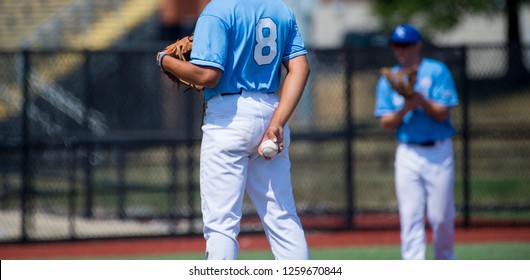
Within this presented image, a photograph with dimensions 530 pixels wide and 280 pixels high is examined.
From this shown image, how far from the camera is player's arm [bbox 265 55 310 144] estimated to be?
17.1ft

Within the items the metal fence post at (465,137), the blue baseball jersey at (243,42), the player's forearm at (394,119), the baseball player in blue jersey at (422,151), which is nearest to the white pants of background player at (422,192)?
the baseball player in blue jersey at (422,151)

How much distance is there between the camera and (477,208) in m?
12.3

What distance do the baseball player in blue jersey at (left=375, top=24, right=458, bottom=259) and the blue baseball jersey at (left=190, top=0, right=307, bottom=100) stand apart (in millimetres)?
2416

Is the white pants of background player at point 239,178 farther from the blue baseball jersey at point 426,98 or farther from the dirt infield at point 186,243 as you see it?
the dirt infield at point 186,243

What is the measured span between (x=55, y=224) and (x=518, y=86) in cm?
651

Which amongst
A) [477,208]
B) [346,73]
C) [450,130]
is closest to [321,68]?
[346,73]

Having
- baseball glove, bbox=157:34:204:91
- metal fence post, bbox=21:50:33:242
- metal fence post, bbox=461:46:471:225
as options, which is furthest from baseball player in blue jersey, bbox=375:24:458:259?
metal fence post, bbox=21:50:33:242

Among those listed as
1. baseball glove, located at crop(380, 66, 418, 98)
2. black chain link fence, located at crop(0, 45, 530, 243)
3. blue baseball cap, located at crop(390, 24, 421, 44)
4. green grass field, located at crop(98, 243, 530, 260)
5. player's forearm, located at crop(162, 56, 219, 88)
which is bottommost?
green grass field, located at crop(98, 243, 530, 260)

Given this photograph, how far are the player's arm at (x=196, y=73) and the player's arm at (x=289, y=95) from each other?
0.39m

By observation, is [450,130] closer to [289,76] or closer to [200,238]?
[289,76]

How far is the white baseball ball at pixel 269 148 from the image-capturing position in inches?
202

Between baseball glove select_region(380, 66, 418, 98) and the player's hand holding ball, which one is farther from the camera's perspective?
baseball glove select_region(380, 66, 418, 98)

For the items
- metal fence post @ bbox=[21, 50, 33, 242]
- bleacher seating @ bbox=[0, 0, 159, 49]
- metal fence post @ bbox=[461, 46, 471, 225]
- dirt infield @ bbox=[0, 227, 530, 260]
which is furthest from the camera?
bleacher seating @ bbox=[0, 0, 159, 49]

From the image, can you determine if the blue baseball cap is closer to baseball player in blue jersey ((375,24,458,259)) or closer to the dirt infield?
baseball player in blue jersey ((375,24,458,259))
